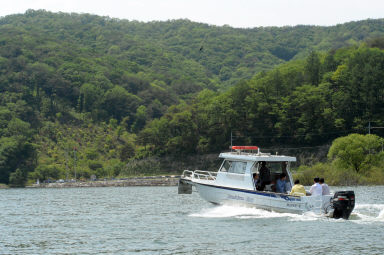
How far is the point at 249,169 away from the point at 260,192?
2056 mm

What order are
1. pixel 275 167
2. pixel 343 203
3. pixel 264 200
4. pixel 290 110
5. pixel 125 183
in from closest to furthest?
pixel 343 203 < pixel 264 200 < pixel 275 167 < pixel 125 183 < pixel 290 110

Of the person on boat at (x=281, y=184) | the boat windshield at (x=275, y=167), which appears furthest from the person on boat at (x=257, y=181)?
the person on boat at (x=281, y=184)

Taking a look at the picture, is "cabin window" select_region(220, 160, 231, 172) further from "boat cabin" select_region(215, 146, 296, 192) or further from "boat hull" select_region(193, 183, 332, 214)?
"boat hull" select_region(193, 183, 332, 214)

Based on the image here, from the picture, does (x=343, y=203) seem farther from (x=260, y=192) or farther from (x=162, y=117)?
(x=162, y=117)

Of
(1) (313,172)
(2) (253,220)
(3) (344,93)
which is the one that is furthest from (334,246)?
(3) (344,93)

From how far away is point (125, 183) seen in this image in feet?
411

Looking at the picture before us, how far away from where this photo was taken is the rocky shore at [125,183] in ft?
387

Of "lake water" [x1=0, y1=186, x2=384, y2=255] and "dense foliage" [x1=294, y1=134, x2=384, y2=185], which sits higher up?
"dense foliage" [x1=294, y1=134, x2=384, y2=185]

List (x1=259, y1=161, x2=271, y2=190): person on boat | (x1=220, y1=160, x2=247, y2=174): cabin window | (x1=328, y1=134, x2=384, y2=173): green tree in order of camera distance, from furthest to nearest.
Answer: (x1=328, y1=134, x2=384, y2=173): green tree
(x1=220, y1=160, x2=247, y2=174): cabin window
(x1=259, y1=161, x2=271, y2=190): person on boat

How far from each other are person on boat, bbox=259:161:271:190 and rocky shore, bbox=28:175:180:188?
78082mm

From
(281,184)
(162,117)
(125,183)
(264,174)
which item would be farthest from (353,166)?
(162,117)

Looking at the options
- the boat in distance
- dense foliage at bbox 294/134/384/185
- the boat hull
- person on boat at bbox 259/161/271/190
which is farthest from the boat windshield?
dense foliage at bbox 294/134/384/185

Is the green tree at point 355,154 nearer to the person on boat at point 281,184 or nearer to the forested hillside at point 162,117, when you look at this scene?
the forested hillside at point 162,117

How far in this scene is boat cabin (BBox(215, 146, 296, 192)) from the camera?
1471 inches
